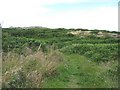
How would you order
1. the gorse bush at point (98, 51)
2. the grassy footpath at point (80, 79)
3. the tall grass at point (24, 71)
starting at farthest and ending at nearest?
the gorse bush at point (98, 51), the grassy footpath at point (80, 79), the tall grass at point (24, 71)

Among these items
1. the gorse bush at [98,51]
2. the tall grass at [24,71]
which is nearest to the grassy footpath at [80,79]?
the tall grass at [24,71]

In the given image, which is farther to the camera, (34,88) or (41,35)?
(41,35)

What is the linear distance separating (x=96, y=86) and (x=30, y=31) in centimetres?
4472

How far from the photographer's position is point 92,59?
22844mm

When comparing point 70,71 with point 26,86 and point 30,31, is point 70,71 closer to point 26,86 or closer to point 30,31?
point 26,86

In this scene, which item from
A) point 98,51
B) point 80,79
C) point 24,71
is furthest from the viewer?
point 98,51

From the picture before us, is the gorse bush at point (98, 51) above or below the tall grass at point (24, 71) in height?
below

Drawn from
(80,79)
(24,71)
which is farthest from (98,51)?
(24,71)

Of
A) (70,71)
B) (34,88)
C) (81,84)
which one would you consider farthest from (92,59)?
(34,88)

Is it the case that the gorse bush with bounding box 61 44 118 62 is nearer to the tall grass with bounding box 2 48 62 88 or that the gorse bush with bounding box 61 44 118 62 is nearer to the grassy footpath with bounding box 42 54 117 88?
the grassy footpath with bounding box 42 54 117 88

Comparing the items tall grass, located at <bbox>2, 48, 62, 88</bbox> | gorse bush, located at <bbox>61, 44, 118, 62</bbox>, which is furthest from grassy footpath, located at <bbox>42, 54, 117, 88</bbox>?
gorse bush, located at <bbox>61, 44, 118, 62</bbox>

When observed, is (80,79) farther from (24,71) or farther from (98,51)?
(98,51)

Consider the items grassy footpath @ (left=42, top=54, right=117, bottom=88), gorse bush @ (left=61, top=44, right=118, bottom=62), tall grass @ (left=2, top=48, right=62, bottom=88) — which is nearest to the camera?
tall grass @ (left=2, top=48, right=62, bottom=88)

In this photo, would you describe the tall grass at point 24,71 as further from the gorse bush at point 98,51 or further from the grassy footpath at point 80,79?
the gorse bush at point 98,51
